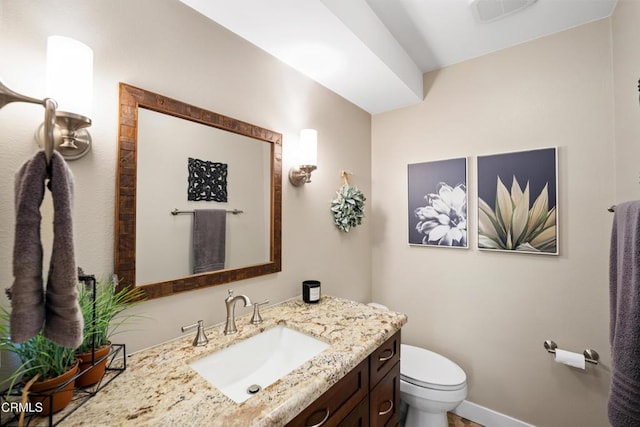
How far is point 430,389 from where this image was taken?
1531 mm

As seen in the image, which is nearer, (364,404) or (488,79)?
(364,404)

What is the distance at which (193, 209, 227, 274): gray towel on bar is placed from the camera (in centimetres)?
119

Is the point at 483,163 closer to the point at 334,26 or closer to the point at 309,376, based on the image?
the point at 334,26

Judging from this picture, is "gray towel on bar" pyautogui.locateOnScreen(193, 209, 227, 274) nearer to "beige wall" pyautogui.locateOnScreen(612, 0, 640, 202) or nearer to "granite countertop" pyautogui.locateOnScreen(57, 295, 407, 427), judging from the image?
"granite countertop" pyautogui.locateOnScreen(57, 295, 407, 427)

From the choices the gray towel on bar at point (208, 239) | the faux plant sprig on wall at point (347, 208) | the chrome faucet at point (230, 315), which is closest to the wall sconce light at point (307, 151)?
the faux plant sprig on wall at point (347, 208)

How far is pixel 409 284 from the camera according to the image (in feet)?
7.07

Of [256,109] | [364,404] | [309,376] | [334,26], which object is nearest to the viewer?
[309,376]

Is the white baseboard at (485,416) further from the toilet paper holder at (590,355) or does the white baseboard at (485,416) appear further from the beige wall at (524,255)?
the toilet paper holder at (590,355)

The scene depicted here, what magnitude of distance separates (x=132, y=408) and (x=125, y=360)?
0.25 metres

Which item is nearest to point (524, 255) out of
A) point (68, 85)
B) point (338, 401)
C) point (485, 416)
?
point (485, 416)

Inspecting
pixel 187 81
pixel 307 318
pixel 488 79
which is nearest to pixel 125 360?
pixel 307 318

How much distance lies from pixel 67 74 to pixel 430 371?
7.09 ft

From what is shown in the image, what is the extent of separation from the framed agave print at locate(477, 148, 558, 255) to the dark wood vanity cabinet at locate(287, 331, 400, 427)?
1032 millimetres

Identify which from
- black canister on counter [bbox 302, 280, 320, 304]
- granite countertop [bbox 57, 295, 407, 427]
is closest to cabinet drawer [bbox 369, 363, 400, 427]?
granite countertop [bbox 57, 295, 407, 427]
